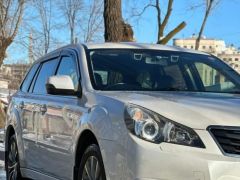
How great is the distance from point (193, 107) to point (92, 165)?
109 cm

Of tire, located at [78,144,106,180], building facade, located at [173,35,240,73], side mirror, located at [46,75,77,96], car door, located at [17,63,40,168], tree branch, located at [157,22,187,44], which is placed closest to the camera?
tire, located at [78,144,106,180]

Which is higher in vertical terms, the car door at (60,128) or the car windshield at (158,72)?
the car windshield at (158,72)

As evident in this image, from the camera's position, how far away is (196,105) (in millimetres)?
4109

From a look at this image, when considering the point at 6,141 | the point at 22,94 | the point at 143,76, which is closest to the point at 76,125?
the point at 143,76

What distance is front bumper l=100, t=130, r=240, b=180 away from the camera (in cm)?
370

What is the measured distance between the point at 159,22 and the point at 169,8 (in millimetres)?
694

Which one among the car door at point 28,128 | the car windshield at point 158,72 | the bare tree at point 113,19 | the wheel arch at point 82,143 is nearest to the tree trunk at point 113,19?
the bare tree at point 113,19

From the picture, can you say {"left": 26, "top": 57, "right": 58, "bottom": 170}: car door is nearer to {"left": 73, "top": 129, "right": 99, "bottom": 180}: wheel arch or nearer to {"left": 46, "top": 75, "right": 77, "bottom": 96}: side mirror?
{"left": 46, "top": 75, "right": 77, "bottom": 96}: side mirror

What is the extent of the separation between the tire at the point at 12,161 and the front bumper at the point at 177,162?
3.42 m

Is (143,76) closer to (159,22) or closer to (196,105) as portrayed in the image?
(196,105)

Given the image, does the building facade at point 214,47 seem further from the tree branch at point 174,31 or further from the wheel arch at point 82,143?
the wheel arch at point 82,143

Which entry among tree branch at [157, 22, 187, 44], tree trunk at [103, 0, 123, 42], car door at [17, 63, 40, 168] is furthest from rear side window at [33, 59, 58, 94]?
tree branch at [157, 22, 187, 44]

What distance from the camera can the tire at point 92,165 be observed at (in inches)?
175

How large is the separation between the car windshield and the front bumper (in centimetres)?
124
